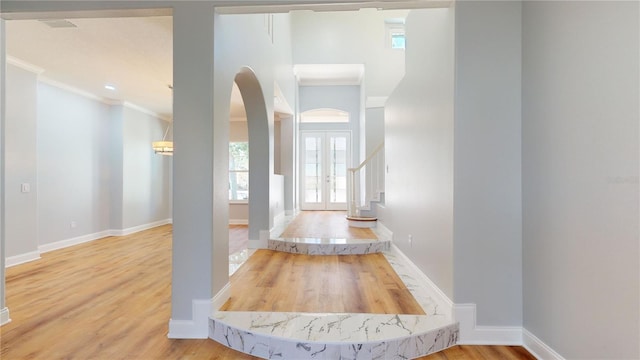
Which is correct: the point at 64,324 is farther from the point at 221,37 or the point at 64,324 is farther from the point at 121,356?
the point at 221,37

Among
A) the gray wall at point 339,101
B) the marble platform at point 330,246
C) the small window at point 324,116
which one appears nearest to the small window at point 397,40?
the gray wall at point 339,101

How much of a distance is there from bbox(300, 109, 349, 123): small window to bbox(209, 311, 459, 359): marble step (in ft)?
24.6

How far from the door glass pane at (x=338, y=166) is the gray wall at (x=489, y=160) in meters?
7.03

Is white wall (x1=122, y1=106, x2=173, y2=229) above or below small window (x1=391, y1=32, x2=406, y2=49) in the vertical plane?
below

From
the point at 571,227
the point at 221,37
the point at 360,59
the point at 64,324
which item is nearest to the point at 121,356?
the point at 64,324

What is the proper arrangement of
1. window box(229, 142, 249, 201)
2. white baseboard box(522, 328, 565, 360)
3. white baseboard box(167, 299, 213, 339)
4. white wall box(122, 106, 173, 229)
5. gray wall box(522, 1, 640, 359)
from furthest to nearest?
window box(229, 142, 249, 201) → white wall box(122, 106, 173, 229) → white baseboard box(167, 299, 213, 339) → white baseboard box(522, 328, 565, 360) → gray wall box(522, 1, 640, 359)

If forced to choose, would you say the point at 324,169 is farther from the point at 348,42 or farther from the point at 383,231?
the point at 383,231

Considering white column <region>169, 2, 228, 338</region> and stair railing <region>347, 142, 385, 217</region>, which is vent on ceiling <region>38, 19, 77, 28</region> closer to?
white column <region>169, 2, 228, 338</region>

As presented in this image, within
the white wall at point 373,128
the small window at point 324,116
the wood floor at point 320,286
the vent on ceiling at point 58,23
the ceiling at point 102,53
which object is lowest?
the wood floor at point 320,286

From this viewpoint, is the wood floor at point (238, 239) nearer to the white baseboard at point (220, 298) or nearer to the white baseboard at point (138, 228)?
the white baseboard at point (138, 228)

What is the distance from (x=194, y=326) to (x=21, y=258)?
377cm

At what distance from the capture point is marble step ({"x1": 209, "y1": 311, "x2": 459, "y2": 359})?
6.55 feet

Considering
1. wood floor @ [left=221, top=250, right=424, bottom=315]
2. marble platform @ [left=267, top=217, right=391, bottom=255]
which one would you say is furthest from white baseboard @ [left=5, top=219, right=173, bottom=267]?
marble platform @ [left=267, top=217, right=391, bottom=255]

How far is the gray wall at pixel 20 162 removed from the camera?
4094 mm
